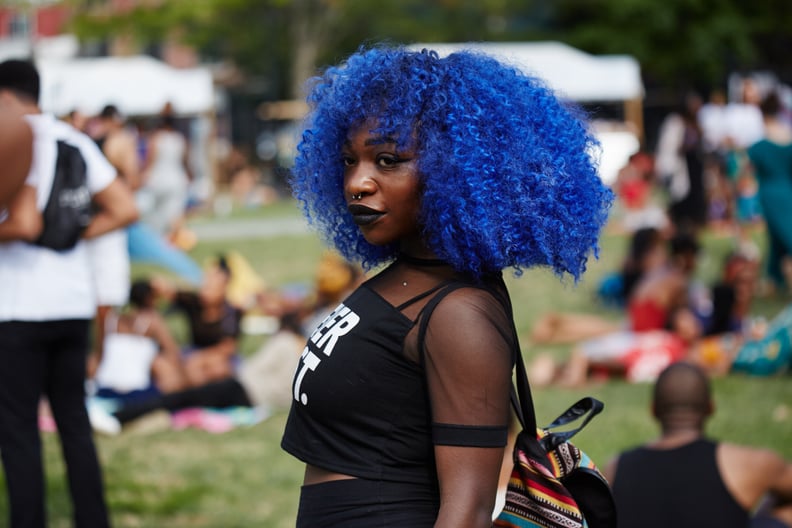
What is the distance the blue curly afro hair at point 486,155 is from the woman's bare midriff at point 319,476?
0.46 meters

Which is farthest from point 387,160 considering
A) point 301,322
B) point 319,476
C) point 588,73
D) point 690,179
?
point 588,73

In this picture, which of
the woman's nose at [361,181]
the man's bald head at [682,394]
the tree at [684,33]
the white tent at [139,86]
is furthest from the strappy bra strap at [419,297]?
the tree at [684,33]

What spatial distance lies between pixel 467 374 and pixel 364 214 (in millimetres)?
398

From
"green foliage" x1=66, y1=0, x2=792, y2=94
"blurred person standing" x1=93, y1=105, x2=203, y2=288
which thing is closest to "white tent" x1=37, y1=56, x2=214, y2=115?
"green foliage" x1=66, y1=0, x2=792, y2=94

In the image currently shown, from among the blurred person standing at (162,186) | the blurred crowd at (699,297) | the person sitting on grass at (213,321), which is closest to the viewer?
the blurred crowd at (699,297)

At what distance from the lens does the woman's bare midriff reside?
91.1 inches

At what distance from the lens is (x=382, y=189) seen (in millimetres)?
2322

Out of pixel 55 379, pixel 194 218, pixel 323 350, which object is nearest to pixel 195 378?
pixel 55 379

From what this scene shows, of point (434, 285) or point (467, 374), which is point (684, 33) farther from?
point (467, 374)

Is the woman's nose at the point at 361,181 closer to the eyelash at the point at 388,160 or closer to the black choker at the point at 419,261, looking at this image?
the eyelash at the point at 388,160

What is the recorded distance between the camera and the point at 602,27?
39.0 meters

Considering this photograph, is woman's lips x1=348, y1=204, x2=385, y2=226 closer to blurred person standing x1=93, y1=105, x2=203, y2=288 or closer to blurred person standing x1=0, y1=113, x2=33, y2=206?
blurred person standing x1=0, y1=113, x2=33, y2=206

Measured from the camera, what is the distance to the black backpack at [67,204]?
440cm

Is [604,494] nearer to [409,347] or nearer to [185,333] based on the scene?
[409,347]
